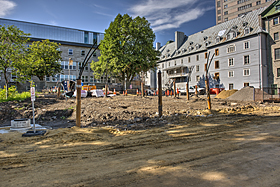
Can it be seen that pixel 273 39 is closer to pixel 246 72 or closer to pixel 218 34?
pixel 246 72

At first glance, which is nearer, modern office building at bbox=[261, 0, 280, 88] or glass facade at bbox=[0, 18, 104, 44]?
modern office building at bbox=[261, 0, 280, 88]

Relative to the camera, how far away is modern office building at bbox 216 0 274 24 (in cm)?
6166

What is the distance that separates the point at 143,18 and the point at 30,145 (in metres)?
34.8

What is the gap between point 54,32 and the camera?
170 feet

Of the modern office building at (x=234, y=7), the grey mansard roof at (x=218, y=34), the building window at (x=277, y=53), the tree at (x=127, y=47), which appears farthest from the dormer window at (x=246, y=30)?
the modern office building at (x=234, y=7)

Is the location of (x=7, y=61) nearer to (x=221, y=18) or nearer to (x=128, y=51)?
(x=128, y=51)

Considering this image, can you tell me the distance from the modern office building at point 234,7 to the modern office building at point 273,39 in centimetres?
3311

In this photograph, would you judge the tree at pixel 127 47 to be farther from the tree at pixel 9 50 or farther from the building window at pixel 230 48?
the building window at pixel 230 48

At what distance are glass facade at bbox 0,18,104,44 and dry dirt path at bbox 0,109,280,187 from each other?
47348 mm

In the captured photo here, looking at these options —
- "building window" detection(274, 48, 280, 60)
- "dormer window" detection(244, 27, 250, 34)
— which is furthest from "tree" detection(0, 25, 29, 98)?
"building window" detection(274, 48, 280, 60)

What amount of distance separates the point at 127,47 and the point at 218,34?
84.0 feet

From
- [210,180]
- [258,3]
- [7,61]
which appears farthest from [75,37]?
[258,3]

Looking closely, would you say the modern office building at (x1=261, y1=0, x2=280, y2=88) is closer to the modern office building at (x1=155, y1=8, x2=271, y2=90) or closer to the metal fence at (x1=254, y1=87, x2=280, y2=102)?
the modern office building at (x1=155, y1=8, x2=271, y2=90)

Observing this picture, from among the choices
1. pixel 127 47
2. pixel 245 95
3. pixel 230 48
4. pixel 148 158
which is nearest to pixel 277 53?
pixel 230 48
